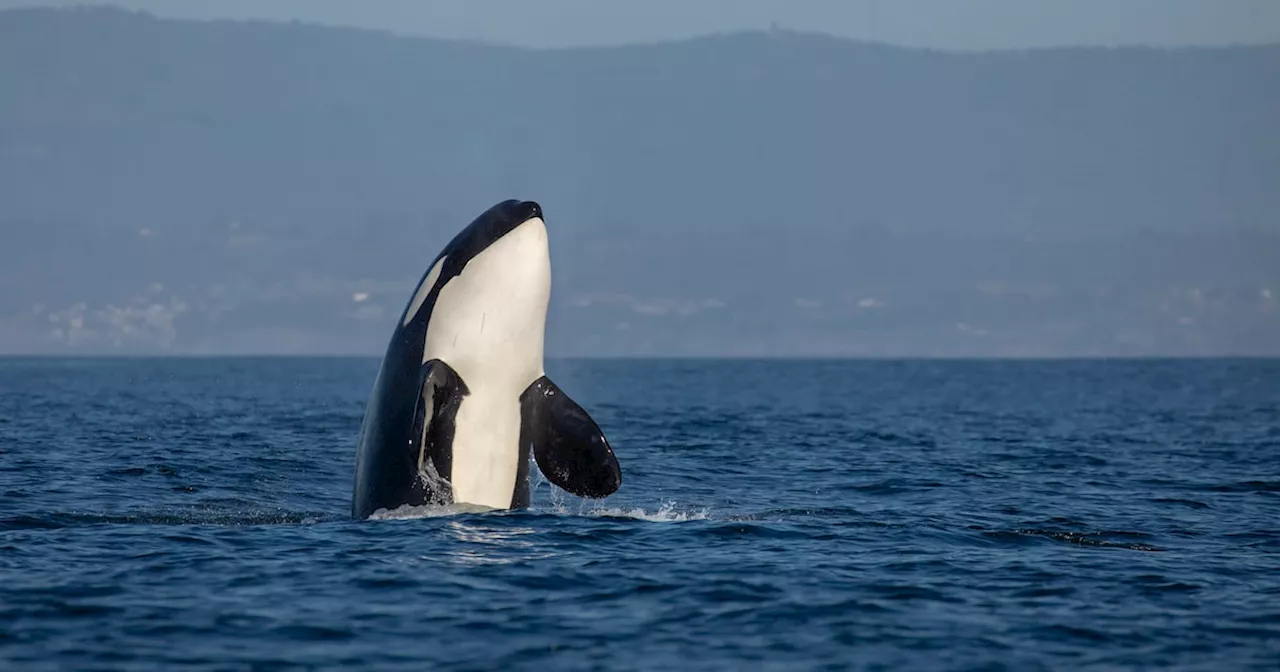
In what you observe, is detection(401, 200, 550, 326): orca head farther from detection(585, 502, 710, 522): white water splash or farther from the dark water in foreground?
detection(585, 502, 710, 522): white water splash

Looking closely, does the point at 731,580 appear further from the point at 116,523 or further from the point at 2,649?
the point at 116,523

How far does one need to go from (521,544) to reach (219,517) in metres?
5.35

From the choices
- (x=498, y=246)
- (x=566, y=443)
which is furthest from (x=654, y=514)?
(x=498, y=246)

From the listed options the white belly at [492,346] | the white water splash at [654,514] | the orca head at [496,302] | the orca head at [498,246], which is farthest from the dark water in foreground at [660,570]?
the orca head at [498,246]

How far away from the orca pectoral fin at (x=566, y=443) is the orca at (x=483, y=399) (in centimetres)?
1

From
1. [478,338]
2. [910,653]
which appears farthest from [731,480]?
[910,653]

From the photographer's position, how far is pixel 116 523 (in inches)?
745

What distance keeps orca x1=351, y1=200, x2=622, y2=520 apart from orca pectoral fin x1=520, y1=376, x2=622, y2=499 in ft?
0.03

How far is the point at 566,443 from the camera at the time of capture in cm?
1720

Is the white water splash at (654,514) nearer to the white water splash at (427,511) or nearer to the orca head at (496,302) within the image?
the white water splash at (427,511)

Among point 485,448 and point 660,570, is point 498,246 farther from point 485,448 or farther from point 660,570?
point 660,570

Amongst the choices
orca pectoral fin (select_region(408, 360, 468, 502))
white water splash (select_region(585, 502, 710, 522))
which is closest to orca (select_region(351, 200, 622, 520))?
orca pectoral fin (select_region(408, 360, 468, 502))

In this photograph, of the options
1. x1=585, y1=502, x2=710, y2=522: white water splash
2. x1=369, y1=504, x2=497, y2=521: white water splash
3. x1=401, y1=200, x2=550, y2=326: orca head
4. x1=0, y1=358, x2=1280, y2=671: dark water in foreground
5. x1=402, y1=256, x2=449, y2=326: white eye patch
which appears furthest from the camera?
x1=585, y1=502, x2=710, y2=522: white water splash

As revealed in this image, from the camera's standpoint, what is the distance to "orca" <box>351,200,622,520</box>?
1698 centimetres
